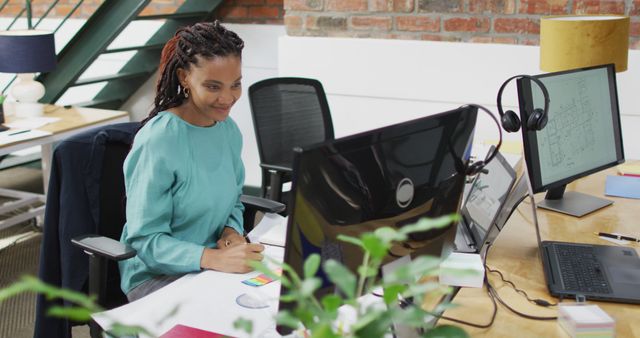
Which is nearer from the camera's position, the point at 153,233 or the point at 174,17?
the point at 153,233

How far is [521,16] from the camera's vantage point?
10.6ft

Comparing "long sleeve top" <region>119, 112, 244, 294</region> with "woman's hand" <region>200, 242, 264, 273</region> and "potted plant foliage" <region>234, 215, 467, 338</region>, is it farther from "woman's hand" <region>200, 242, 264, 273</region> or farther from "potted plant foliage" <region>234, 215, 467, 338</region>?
"potted plant foliage" <region>234, 215, 467, 338</region>

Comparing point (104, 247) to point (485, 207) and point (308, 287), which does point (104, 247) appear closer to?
point (485, 207)

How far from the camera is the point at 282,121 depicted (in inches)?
117

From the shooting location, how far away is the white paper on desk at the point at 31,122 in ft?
11.4

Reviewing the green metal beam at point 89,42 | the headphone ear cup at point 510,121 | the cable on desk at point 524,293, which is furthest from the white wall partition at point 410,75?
the cable on desk at point 524,293

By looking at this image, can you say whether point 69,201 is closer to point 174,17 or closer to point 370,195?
point 370,195

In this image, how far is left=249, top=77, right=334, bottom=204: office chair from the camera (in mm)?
2869

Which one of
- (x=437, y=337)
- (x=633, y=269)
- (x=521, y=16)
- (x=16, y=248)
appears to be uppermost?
(x=521, y=16)

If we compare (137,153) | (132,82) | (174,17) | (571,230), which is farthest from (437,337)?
(132,82)

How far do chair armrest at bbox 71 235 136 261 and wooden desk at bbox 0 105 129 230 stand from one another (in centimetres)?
157

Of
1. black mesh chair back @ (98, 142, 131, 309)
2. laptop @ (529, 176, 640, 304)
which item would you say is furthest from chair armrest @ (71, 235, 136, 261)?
laptop @ (529, 176, 640, 304)

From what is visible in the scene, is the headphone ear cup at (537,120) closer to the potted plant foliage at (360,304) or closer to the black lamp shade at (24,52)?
the potted plant foliage at (360,304)

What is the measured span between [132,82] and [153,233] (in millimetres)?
3130
